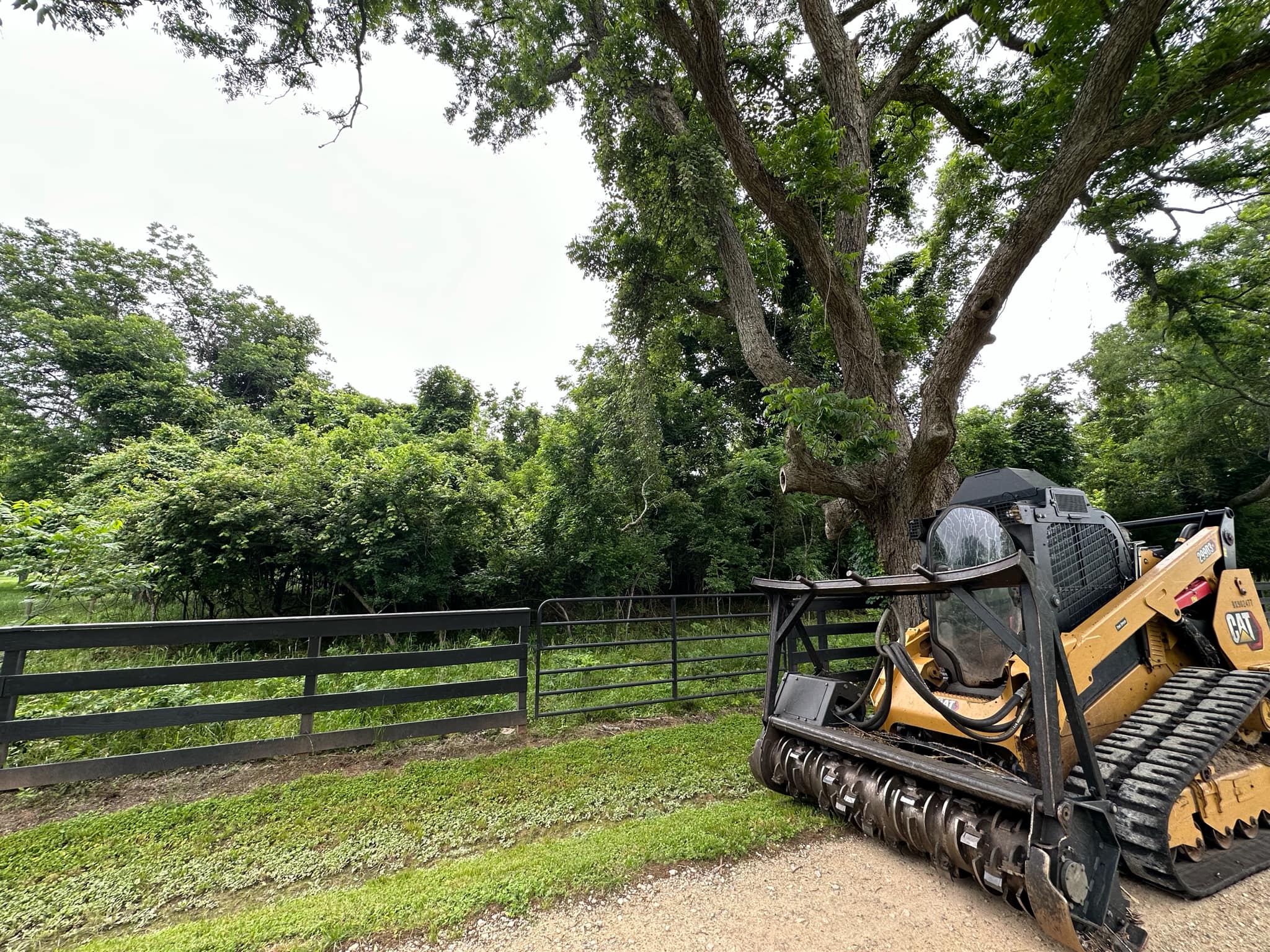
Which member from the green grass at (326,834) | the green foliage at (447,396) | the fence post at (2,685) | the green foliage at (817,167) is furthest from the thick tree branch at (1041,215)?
the green foliage at (447,396)

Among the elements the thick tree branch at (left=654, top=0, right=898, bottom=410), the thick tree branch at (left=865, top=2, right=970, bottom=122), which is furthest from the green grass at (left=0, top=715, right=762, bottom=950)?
the thick tree branch at (left=865, top=2, right=970, bottom=122)

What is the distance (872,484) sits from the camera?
17.5 ft

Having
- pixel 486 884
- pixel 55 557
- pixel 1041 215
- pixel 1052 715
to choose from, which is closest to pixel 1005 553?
pixel 1052 715

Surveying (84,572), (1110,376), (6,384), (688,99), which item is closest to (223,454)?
(84,572)

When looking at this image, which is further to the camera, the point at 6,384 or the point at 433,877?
the point at 6,384

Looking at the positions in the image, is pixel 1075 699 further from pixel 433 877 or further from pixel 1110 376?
pixel 1110 376

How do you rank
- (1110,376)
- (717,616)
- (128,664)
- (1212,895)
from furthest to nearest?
(1110,376) < (128,664) < (717,616) < (1212,895)

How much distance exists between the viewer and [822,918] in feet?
6.64

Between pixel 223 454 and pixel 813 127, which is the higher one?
pixel 813 127

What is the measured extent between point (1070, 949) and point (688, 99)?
8473mm

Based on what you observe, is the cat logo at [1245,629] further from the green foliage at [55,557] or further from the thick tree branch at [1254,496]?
the thick tree branch at [1254,496]

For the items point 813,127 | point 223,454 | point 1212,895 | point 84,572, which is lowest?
point 1212,895

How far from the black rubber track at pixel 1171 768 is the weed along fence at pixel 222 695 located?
3.71m

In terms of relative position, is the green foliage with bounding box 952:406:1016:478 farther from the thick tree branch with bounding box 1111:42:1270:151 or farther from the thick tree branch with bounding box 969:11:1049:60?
the thick tree branch with bounding box 1111:42:1270:151
